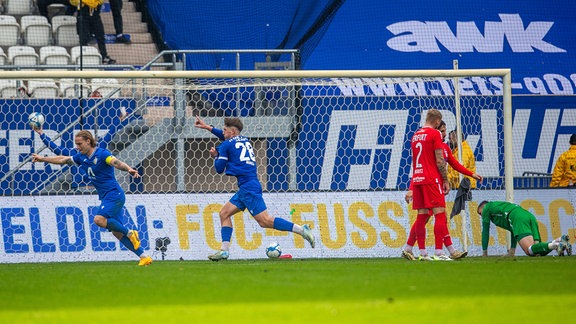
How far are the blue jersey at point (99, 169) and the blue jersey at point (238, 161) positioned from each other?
1.39 meters

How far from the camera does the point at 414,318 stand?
281 inches

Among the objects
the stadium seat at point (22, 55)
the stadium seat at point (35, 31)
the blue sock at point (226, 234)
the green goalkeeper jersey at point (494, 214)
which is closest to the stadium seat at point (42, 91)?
the stadium seat at point (22, 55)

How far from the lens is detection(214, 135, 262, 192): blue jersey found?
45.6ft

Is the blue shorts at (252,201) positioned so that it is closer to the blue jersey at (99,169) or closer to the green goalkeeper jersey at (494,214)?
the blue jersey at (99,169)

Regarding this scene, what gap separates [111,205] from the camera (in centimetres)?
1343

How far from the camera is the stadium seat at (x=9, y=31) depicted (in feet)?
67.4

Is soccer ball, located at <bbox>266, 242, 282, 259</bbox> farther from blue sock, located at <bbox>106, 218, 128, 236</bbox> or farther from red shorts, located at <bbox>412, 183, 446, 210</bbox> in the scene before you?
red shorts, located at <bbox>412, 183, 446, 210</bbox>

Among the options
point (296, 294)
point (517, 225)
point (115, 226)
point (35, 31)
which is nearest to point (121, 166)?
point (115, 226)

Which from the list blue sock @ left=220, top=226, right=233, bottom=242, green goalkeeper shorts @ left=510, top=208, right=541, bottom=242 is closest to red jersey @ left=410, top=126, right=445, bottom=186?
green goalkeeper shorts @ left=510, top=208, right=541, bottom=242

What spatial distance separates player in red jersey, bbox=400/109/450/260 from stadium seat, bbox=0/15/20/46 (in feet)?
33.5

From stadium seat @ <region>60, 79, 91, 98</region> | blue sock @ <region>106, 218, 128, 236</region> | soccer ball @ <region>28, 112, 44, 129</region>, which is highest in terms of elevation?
stadium seat @ <region>60, 79, 91, 98</region>

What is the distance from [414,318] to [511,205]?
758 centimetres

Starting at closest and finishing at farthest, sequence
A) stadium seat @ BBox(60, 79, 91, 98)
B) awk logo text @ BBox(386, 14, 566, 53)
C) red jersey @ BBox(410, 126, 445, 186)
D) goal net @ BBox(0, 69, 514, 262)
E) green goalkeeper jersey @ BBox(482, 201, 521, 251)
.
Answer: red jersey @ BBox(410, 126, 445, 186) < green goalkeeper jersey @ BBox(482, 201, 521, 251) < goal net @ BBox(0, 69, 514, 262) < stadium seat @ BBox(60, 79, 91, 98) < awk logo text @ BBox(386, 14, 566, 53)

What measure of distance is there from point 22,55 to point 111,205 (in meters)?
7.51
